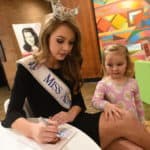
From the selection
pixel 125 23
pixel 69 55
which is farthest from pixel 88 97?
pixel 69 55

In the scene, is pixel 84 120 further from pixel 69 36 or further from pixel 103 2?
pixel 103 2

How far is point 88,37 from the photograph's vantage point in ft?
17.2

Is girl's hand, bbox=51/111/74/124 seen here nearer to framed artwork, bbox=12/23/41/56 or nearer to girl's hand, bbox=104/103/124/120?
girl's hand, bbox=104/103/124/120

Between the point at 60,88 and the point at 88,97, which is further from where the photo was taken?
the point at 88,97

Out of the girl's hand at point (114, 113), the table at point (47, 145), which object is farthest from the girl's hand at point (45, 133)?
the girl's hand at point (114, 113)

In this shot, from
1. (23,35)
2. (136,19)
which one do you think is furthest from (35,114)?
(136,19)

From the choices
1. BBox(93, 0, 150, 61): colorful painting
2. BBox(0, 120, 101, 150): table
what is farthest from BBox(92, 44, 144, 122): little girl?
BBox(93, 0, 150, 61): colorful painting

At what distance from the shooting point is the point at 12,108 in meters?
1.12

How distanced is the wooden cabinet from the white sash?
3.89m

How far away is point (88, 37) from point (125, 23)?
0.88 m

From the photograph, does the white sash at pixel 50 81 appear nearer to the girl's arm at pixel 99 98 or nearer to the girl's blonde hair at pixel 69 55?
the girl's blonde hair at pixel 69 55

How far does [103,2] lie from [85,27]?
653mm

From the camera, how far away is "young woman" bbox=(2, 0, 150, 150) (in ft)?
3.75

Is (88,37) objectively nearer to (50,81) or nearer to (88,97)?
(88,97)
